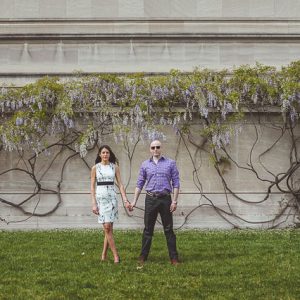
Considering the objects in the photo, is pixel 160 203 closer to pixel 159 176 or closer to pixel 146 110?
pixel 159 176

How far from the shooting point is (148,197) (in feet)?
33.3

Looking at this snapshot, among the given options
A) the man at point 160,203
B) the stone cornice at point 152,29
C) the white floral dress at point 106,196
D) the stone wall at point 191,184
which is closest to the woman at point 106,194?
the white floral dress at point 106,196

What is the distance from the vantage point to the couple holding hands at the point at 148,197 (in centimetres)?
1007

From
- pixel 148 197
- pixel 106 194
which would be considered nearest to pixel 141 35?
pixel 106 194

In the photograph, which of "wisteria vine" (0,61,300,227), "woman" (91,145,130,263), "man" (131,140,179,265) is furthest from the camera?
"wisteria vine" (0,61,300,227)

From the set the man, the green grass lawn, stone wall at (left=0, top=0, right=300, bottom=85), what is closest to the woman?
the man

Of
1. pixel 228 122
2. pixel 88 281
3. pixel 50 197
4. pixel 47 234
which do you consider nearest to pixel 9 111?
pixel 50 197

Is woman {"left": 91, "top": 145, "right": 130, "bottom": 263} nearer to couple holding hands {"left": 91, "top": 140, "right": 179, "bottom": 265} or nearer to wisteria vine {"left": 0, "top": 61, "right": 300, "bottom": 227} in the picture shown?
couple holding hands {"left": 91, "top": 140, "right": 179, "bottom": 265}

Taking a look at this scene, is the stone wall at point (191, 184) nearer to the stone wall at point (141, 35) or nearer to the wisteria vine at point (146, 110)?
the wisteria vine at point (146, 110)

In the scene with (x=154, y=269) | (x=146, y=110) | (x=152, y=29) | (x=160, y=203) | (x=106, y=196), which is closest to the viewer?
(x=154, y=269)

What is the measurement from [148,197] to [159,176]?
35 cm

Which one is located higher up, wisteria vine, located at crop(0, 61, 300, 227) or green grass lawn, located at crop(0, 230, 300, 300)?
wisteria vine, located at crop(0, 61, 300, 227)

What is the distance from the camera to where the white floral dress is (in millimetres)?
10258

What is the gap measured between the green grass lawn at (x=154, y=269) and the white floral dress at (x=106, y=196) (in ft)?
2.24
